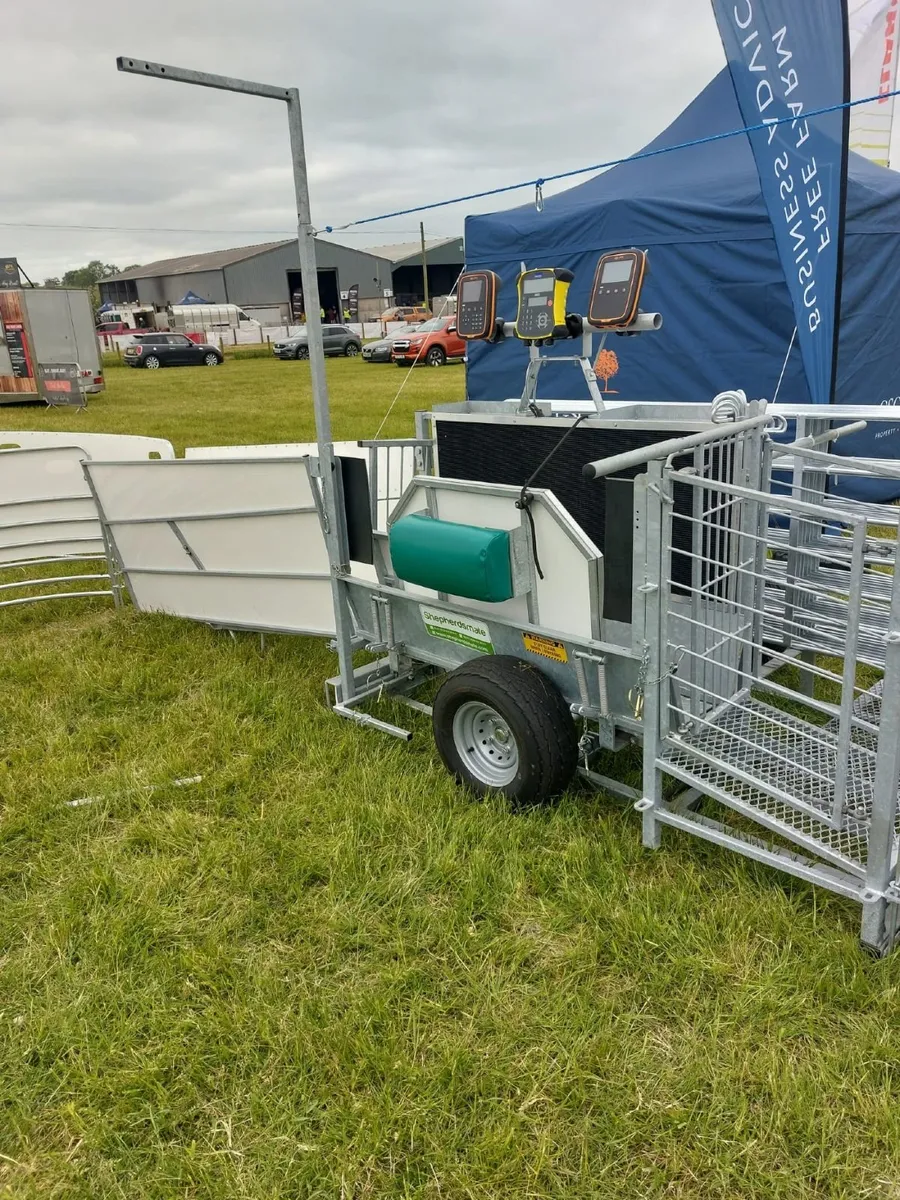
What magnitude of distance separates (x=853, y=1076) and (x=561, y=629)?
151 centimetres

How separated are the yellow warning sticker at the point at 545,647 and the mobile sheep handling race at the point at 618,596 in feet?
0.03

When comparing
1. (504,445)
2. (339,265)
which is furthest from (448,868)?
(339,265)

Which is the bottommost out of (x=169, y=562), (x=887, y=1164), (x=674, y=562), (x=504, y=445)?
(x=887, y=1164)

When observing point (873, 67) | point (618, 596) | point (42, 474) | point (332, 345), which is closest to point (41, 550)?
point (42, 474)

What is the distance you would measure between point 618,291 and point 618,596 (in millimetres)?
1433

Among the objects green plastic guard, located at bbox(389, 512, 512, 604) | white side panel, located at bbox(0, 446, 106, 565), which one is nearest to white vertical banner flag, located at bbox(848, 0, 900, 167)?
green plastic guard, located at bbox(389, 512, 512, 604)

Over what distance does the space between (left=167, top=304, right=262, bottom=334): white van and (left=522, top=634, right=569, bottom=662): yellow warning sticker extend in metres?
41.9

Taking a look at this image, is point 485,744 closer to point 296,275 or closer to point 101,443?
point 101,443

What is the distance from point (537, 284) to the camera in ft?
11.8

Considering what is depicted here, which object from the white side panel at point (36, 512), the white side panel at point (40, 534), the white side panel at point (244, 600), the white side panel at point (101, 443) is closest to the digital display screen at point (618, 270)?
the white side panel at point (244, 600)

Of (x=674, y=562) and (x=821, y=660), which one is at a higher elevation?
(x=674, y=562)

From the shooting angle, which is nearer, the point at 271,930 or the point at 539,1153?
the point at 539,1153

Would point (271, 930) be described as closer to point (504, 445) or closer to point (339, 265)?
point (504, 445)

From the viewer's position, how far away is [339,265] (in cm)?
5278
